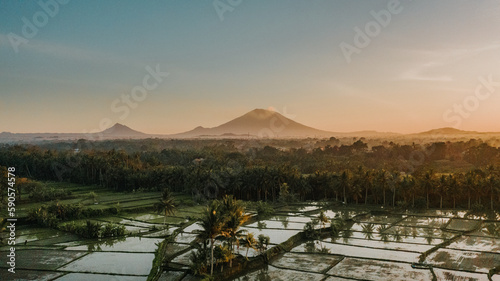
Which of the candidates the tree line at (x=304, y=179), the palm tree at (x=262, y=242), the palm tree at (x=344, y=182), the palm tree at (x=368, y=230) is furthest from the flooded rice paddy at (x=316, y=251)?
the palm tree at (x=344, y=182)

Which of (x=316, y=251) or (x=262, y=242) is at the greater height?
(x=262, y=242)

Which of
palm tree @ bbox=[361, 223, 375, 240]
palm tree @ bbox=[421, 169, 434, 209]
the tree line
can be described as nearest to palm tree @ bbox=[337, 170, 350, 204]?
the tree line

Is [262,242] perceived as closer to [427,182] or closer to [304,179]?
[427,182]

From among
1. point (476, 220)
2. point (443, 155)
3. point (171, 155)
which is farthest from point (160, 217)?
point (443, 155)

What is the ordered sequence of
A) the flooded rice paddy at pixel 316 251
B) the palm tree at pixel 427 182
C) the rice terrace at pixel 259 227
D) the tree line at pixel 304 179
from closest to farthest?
the flooded rice paddy at pixel 316 251
the rice terrace at pixel 259 227
the palm tree at pixel 427 182
the tree line at pixel 304 179

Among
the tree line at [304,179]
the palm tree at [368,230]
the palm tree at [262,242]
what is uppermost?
the tree line at [304,179]

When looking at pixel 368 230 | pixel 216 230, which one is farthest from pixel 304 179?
pixel 216 230

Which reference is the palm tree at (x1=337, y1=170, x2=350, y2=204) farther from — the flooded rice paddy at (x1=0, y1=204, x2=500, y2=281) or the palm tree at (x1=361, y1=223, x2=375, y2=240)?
→ the palm tree at (x1=361, y1=223, x2=375, y2=240)

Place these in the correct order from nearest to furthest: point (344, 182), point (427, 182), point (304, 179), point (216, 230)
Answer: point (216, 230) < point (427, 182) < point (344, 182) < point (304, 179)

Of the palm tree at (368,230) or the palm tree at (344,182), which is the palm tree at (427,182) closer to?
the palm tree at (344,182)

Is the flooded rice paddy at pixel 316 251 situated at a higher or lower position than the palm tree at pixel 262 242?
lower

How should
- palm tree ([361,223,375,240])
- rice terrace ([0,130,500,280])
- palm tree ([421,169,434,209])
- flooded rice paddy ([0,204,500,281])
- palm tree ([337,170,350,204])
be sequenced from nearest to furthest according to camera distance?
1. flooded rice paddy ([0,204,500,281])
2. rice terrace ([0,130,500,280])
3. palm tree ([361,223,375,240])
4. palm tree ([421,169,434,209])
5. palm tree ([337,170,350,204])
